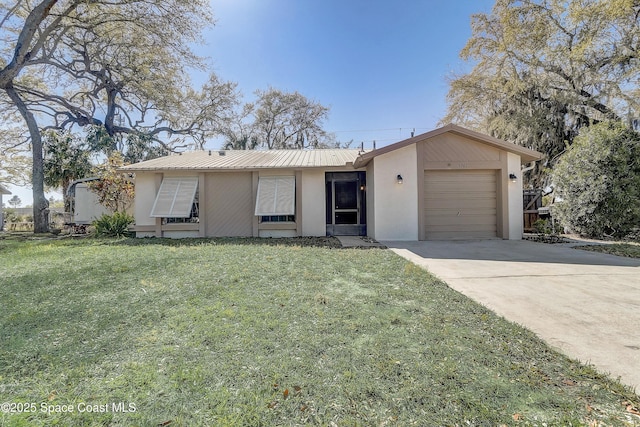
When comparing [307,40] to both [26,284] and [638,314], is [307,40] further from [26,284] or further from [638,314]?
[638,314]

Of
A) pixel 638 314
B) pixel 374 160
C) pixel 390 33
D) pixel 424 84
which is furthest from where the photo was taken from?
pixel 424 84

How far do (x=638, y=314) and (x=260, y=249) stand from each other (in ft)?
23.4

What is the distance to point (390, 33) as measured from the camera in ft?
50.9

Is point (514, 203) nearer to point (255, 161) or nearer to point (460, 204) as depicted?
point (460, 204)

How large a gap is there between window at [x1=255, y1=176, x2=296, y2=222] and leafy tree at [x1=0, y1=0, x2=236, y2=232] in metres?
8.80

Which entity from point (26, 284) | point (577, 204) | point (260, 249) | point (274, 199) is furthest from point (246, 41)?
point (577, 204)

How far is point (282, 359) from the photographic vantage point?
104 inches

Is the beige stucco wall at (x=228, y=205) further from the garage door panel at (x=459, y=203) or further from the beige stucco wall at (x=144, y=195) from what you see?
the garage door panel at (x=459, y=203)

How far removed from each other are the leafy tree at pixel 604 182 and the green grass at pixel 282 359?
28.8ft

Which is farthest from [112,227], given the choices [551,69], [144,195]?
[551,69]

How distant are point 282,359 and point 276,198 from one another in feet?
29.3

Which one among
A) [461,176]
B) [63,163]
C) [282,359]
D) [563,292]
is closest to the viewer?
[282,359]

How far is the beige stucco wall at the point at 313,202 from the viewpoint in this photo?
38.1ft

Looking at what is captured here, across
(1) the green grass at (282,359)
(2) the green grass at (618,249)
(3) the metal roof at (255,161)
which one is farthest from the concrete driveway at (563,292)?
(3) the metal roof at (255,161)
